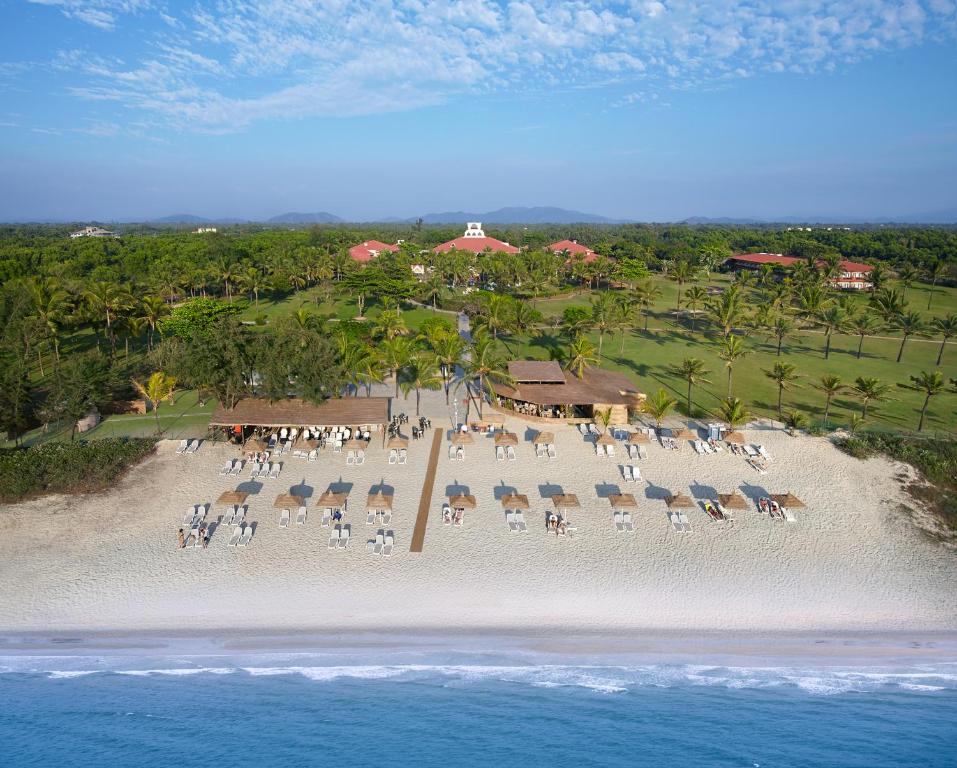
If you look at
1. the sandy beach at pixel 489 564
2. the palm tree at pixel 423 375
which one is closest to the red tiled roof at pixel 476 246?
the palm tree at pixel 423 375

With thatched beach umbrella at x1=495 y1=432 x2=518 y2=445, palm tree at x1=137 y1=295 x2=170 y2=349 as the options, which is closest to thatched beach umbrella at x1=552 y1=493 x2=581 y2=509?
thatched beach umbrella at x1=495 y1=432 x2=518 y2=445

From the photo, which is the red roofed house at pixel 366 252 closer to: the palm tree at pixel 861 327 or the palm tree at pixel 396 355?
the palm tree at pixel 396 355

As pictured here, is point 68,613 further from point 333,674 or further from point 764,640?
point 764,640

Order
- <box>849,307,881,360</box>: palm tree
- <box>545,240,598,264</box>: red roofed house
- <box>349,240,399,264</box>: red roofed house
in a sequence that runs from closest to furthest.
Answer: <box>849,307,881,360</box>: palm tree < <box>545,240,598,264</box>: red roofed house < <box>349,240,399,264</box>: red roofed house

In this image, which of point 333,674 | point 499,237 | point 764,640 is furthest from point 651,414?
point 499,237

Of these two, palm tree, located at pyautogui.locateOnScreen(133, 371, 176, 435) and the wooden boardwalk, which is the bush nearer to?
palm tree, located at pyautogui.locateOnScreen(133, 371, 176, 435)

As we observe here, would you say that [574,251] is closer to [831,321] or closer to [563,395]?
[831,321]
